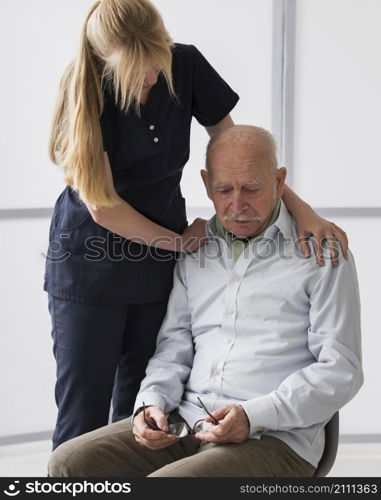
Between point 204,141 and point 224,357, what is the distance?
52.8 inches

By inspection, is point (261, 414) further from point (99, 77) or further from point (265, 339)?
point (99, 77)

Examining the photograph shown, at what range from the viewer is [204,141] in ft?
10.2

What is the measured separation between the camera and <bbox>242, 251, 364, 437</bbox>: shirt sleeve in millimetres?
1809

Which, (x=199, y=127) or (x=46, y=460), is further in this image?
(x=46, y=460)

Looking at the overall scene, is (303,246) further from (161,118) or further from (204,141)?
(204,141)

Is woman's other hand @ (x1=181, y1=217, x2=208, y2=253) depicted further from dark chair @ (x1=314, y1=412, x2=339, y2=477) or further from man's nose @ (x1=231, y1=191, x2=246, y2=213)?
dark chair @ (x1=314, y1=412, x2=339, y2=477)

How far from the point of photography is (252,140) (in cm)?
196

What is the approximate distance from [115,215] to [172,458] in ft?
1.97

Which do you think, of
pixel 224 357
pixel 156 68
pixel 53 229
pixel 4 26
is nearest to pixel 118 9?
pixel 156 68

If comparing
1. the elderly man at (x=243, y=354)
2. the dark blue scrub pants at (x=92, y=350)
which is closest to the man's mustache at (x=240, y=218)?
the elderly man at (x=243, y=354)

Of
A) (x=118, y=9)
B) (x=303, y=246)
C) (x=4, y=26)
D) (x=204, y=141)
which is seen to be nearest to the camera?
(x=118, y=9)

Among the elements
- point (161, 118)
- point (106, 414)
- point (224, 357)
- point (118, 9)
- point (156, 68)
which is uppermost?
point (118, 9)

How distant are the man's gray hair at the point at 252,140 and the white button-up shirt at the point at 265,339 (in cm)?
15

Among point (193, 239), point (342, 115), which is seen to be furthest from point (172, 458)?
point (342, 115)
